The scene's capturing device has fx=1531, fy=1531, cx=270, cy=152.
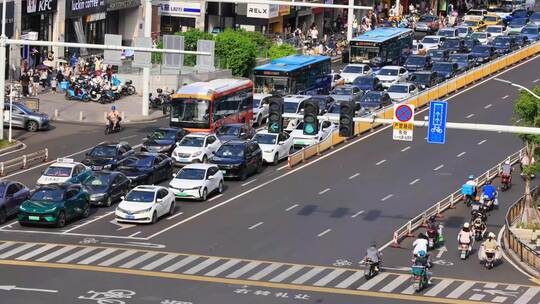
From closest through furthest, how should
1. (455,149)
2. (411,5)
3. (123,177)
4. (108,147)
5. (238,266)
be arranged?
1. (238,266)
2. (123,177)
3. (108,147)
4. (455,149)
5. (411,5)

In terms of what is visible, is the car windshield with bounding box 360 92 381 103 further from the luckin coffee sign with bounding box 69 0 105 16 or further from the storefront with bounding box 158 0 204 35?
the storefront with bounding box 158 0 204 35

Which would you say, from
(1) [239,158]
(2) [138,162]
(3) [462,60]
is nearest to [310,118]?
(2) [138,162]

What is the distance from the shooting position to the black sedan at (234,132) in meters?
76.5

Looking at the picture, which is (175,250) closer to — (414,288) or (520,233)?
(414,288)

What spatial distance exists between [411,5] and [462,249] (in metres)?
89.6

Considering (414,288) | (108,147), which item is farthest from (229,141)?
(414,288)

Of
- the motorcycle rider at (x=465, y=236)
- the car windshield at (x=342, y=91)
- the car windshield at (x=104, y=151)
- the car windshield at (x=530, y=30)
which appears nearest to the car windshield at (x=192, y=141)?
the car windshield at (x=104, y=151)

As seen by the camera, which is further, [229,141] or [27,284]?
[229,141]

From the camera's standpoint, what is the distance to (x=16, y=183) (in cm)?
6181

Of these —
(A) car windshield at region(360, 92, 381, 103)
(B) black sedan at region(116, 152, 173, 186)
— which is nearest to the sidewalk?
(A) car windshield at region(360, 92, 381, 103)

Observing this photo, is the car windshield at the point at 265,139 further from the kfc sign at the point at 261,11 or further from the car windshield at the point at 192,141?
the kfc sign at the point at 261,11

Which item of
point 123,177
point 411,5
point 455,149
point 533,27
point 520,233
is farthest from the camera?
point 411,5

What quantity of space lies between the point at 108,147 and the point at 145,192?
959 cm

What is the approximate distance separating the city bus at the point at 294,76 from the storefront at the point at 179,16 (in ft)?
63.6
